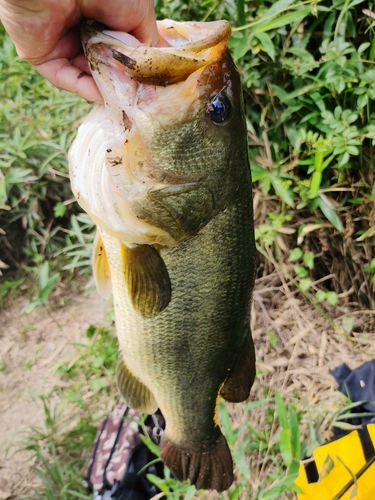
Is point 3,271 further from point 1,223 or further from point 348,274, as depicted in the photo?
point 348,274

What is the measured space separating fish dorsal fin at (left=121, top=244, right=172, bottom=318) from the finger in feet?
1.48

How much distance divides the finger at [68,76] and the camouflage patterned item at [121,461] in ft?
5.26

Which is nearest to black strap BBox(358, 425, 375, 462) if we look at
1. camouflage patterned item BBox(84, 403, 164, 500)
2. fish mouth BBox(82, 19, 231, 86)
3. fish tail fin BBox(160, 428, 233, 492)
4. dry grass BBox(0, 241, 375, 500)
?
dry grass BBox(0, 241, 375, 500)

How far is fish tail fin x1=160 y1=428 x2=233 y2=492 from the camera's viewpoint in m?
1.67

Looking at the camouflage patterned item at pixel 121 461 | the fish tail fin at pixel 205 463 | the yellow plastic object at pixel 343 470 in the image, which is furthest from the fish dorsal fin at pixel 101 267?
the yellow plastic object at pixel 343 470

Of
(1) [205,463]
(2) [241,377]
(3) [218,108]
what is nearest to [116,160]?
(3) [218,108]

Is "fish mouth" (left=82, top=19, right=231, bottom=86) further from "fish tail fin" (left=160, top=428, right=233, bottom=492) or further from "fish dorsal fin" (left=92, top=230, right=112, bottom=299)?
"fish tail fin" (left=160, top=428, right=233, bottom=492)

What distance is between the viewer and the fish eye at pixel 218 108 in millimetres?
1065

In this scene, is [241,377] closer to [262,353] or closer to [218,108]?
[218,108]

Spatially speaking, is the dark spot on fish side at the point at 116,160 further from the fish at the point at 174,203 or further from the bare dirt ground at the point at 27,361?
the bare dirt ground at the point at 27,361

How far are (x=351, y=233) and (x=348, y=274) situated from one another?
1.11 ft

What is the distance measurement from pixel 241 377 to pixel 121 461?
106cm

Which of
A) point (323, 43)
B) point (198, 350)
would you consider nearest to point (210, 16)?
point (323, 43)

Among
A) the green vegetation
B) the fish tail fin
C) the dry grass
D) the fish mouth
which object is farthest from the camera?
the dry grass
